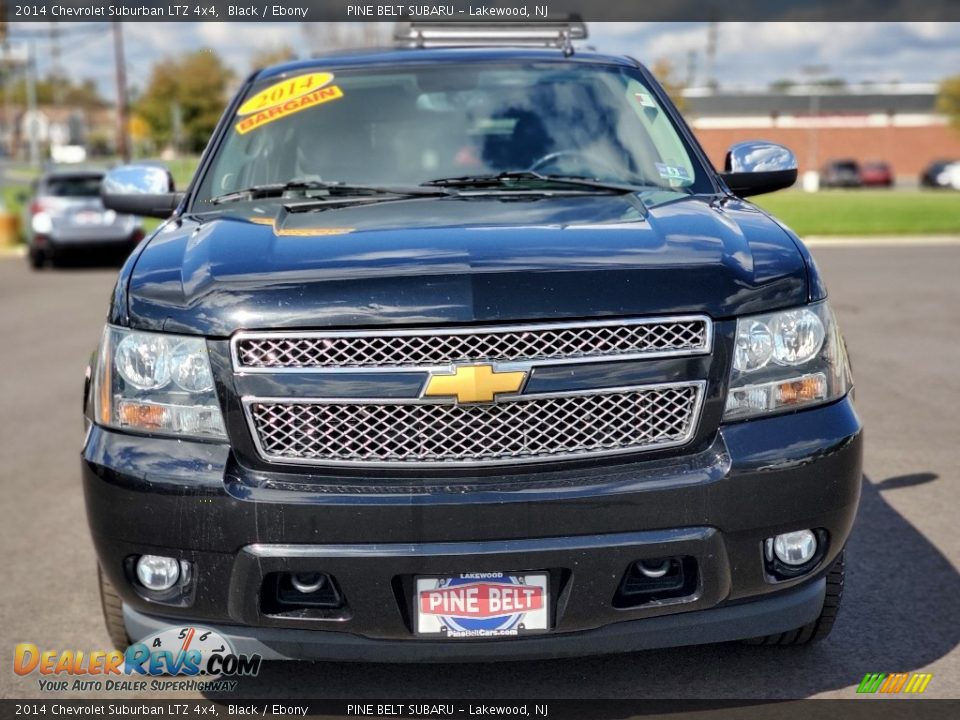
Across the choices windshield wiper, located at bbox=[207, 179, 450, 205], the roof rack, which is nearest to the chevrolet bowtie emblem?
windshield wiper, located at bbox=[207, 179, 450, 205]

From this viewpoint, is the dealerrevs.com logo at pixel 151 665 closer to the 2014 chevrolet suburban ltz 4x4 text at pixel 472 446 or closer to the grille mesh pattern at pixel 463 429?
the 2014 chevrolet suburban ltz 4x4 text at pixel 472 446

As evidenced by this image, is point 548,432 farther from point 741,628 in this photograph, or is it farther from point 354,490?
point 741,628

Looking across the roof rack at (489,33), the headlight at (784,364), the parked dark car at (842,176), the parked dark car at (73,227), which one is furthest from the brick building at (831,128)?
the headlight at (784,364)

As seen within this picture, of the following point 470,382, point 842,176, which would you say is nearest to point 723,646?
point 470,382

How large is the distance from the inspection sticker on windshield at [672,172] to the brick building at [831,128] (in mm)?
76906

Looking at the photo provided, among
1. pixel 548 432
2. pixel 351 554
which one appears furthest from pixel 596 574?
pixel 351 554

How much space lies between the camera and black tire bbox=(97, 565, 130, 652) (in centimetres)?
365

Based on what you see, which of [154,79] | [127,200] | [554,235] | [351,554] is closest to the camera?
[351,554]

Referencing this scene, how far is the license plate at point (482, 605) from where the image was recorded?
3.09 meters

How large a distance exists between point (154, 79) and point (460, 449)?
5387 centimetres

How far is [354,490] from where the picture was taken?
3.08 m

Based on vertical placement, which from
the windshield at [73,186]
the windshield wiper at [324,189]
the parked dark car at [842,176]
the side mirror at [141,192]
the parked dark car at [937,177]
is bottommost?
the parked dark car at [842,176]

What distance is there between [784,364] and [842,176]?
62312mm

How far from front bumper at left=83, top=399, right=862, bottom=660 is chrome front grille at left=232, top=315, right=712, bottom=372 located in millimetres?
266
